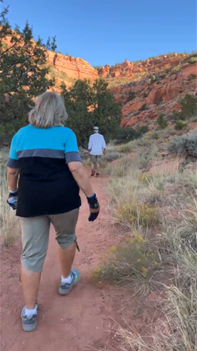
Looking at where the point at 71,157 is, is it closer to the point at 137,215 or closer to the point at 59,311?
the point at 59,311

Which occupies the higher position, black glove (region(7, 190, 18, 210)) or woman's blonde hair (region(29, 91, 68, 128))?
woman's blonde hair (region(29, 91, 68, 128))

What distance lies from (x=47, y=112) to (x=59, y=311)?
1738 mm

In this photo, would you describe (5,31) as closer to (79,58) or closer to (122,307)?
(122,307)

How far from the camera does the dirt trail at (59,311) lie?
2049 mm

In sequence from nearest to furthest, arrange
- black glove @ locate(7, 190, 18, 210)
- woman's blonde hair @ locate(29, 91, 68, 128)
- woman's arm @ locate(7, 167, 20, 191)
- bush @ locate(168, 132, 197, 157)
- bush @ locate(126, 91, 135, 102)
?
1. woman's blonde hair @ locate(29, 91, 68, 128)
2. woman's arm @ locate(7, 167, 20, 191)
3. black glove @ locate(7, 190, 18, 210)
4. bush @ locate(168, 132, 197, 157)
5. bush @ locate(126, 91, 135, 102)

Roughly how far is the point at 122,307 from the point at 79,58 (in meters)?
90.5

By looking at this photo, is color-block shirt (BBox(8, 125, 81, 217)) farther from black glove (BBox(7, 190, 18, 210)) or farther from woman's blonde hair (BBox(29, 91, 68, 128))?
black glove (BBox(7, 190, 18, 210))

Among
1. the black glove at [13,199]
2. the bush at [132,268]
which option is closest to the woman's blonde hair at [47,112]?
the black glove at [13,199]

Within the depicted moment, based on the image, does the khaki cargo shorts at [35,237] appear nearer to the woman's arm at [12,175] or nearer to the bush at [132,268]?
the woman's arm at [12,175]

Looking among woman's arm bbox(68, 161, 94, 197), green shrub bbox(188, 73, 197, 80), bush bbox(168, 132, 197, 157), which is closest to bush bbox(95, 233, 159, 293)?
woman's arm bbox(68, 161, 94, 197)

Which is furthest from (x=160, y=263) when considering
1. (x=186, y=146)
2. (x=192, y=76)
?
(x=192, y=76)

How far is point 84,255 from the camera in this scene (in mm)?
3422

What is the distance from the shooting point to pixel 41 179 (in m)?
2.14

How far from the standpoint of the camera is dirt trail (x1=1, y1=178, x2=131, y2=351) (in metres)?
2.05
